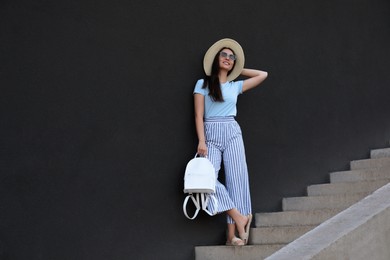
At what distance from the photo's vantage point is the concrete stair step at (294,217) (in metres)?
5.07

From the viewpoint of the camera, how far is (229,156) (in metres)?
5.11

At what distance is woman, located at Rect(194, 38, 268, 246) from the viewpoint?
500 cm

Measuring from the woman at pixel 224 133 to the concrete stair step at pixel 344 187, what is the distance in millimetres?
887

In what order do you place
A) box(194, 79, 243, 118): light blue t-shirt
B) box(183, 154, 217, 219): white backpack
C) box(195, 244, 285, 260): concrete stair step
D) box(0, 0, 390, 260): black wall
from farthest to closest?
box(194, 79, 243, 118): light blue t-shirt → box(183, 154, 217, 219): white backpack → box(195, 244, 285, 260): concrete stair step → box(0, 0, 390, 260): black wall

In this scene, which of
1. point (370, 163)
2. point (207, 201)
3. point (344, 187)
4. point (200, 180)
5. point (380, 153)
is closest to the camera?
point (200, 180)

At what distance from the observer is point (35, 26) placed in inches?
175

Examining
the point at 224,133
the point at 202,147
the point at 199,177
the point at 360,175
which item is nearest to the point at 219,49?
the point at 224,133

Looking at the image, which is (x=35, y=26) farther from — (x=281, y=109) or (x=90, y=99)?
(x=281, y=109)

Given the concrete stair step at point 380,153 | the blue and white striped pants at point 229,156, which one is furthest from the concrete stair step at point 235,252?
the concrete stair step at point 380,153

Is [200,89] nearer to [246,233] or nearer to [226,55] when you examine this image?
[226,55]

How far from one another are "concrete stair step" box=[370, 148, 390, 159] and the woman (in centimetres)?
189

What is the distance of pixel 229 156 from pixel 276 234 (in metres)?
0.59

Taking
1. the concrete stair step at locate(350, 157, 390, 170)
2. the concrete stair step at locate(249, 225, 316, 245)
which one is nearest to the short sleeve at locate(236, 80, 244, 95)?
the concrete stair step at locate(249, 225, 316, 245)

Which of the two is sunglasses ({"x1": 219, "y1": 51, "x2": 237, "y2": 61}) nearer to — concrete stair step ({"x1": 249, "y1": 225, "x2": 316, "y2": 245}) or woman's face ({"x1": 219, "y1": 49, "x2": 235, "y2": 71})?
woman's face ({"x1": 219, "y1": 49, "x2": 235, "y2": 71})
